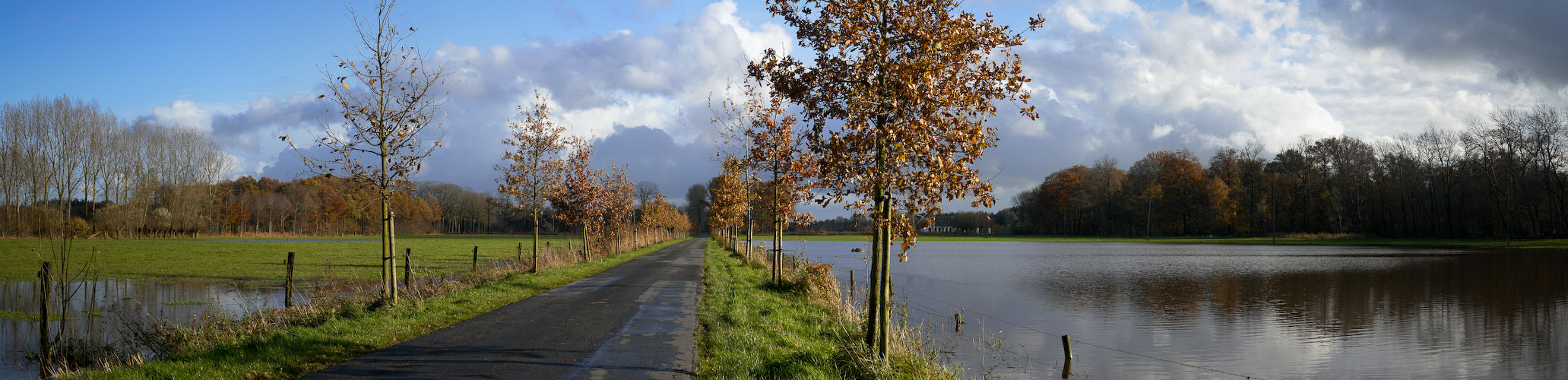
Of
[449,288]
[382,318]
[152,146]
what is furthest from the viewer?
[152,146]

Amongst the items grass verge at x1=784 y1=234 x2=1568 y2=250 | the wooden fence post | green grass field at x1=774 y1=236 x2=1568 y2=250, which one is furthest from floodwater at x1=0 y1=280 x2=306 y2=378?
green grass field at x1=774 y1=236 x2=1568 y2=250

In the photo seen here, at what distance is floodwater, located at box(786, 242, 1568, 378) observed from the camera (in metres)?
12.6

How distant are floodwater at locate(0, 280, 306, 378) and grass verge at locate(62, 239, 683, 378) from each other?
1822 mm

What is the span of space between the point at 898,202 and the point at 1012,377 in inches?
222

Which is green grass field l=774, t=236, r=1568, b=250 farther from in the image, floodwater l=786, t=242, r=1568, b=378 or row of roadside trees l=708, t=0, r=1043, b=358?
row of roadside trees l=708, t=0, r=1043, b=358

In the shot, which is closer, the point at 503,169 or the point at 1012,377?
the point at 1012,377

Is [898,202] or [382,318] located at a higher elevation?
[898,202]

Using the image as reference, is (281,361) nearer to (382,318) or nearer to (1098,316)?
(382,318)

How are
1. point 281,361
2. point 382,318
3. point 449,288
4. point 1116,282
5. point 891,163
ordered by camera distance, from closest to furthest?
point 891,163 < point 281,361 < point 382,318 < point 449,288 < point 1116,282

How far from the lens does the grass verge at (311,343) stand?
7.51 m

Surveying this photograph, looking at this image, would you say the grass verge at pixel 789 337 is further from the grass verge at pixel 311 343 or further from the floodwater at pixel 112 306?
the floodwater at pixel 112 306

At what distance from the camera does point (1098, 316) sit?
60.5 ft

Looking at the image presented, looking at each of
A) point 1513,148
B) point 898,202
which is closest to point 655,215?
point 898,202

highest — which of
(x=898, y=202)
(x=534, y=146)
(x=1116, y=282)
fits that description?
(x=534, y=146)
